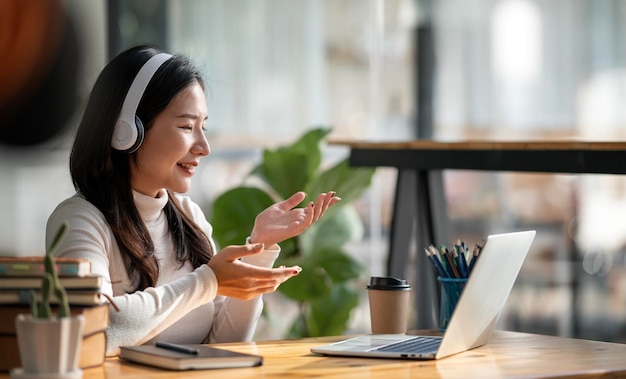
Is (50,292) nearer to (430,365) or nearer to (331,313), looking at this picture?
(430,365)

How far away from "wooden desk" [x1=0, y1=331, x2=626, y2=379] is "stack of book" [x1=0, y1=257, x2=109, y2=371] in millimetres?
41

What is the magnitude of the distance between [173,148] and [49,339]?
805mm

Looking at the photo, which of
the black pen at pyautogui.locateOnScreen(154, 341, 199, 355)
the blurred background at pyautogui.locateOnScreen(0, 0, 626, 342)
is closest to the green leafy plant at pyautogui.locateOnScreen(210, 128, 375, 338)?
the blurred background at pyautogui.locateOnScreen(0, 0, 626, 342)

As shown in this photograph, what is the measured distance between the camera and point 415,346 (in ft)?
6.78

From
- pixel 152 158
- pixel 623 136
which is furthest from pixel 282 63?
pixel 152 158

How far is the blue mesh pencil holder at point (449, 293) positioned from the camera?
226 cm

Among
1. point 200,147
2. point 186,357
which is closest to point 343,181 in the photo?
point 200,147

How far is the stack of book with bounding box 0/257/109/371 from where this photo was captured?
5.78 ft

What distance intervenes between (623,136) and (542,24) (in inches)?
24.8

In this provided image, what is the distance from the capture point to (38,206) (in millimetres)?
4059

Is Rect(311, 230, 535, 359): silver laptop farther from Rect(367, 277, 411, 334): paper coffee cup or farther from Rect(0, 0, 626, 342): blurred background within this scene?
Rect(0, 0, 626, 342): blurred background

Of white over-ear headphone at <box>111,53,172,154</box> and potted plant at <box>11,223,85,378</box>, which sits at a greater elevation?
white over-ear headphone at <box>111,53,172,154</box>

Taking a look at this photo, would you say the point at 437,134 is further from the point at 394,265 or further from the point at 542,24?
the point at 394,265

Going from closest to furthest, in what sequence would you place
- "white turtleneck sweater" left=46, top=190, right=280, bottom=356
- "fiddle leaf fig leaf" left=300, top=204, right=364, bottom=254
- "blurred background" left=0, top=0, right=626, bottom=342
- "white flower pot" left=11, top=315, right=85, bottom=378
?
1. "white flower pot" left=11, top=315, right=85, bottom=378
2. "white turtleneck sweater" left=46, top=190, right=280, bottom=356
3. "fiddle leaf fig leaf" left=300, top=204, right=364, bottom=254
4. "blurred background" left=0, top=0, right=626, bottom=342
